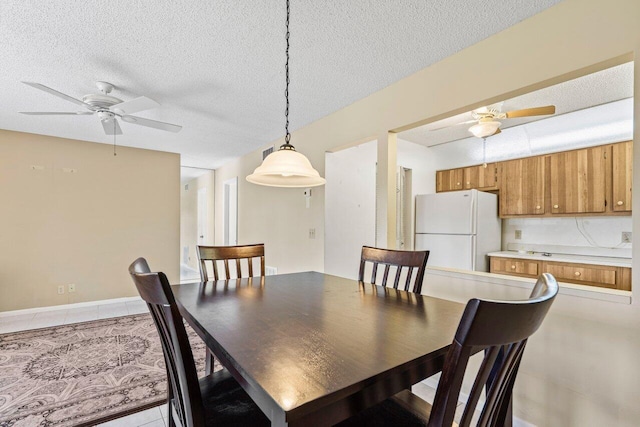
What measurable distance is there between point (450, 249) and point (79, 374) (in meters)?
3.84

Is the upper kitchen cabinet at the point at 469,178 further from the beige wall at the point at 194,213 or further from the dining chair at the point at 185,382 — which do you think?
the beige wall at the point at 194,213

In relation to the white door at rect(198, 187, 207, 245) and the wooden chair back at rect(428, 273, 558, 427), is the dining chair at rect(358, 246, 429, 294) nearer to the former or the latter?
the wooden chair back at rect(428, 273, 558, 427)

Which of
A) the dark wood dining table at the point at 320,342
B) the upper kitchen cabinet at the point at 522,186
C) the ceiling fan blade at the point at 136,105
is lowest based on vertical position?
the dark wood dining table at the point at 320,342

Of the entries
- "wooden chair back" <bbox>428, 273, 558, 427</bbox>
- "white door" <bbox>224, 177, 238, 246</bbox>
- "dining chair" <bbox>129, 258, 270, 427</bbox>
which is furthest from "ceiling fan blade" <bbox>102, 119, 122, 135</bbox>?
"wooden chair back" <bbox>428, 273, 558, 427</bbox>

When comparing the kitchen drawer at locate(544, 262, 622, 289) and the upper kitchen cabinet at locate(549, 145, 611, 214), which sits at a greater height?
the upper kitchen cabinet at locate(549, 145, 611, 214)

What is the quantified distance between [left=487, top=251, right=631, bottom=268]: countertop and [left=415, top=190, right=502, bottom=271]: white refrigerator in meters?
0.23

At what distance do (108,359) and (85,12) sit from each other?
2.59 m

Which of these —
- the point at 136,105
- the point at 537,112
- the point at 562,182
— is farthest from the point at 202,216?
the point at 562,182

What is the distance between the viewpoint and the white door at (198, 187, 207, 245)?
6.84 m

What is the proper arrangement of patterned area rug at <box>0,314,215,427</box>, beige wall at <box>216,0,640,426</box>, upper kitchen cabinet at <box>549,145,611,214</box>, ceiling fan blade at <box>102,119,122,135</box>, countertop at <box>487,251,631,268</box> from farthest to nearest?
1. upper kitchen cabinet at <box>549,145,611,214</box>
2. countertop at <box>487,251,631,268</box>
3. ceiling fan blade at <box>102,119,122,135</box>
4. patterned area rug at <box>0,314,215,427</box>
5. beige wall at <box>216,0,640,426</box>

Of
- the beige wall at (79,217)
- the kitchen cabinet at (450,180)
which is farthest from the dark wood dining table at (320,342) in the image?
the beige wall at (79,217)

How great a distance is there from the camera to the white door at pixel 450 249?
3453 millimetres

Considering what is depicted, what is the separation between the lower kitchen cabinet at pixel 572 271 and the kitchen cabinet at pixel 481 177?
0.98 meters

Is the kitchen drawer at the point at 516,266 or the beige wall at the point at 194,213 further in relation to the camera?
the beige wall at the point at 194,213
